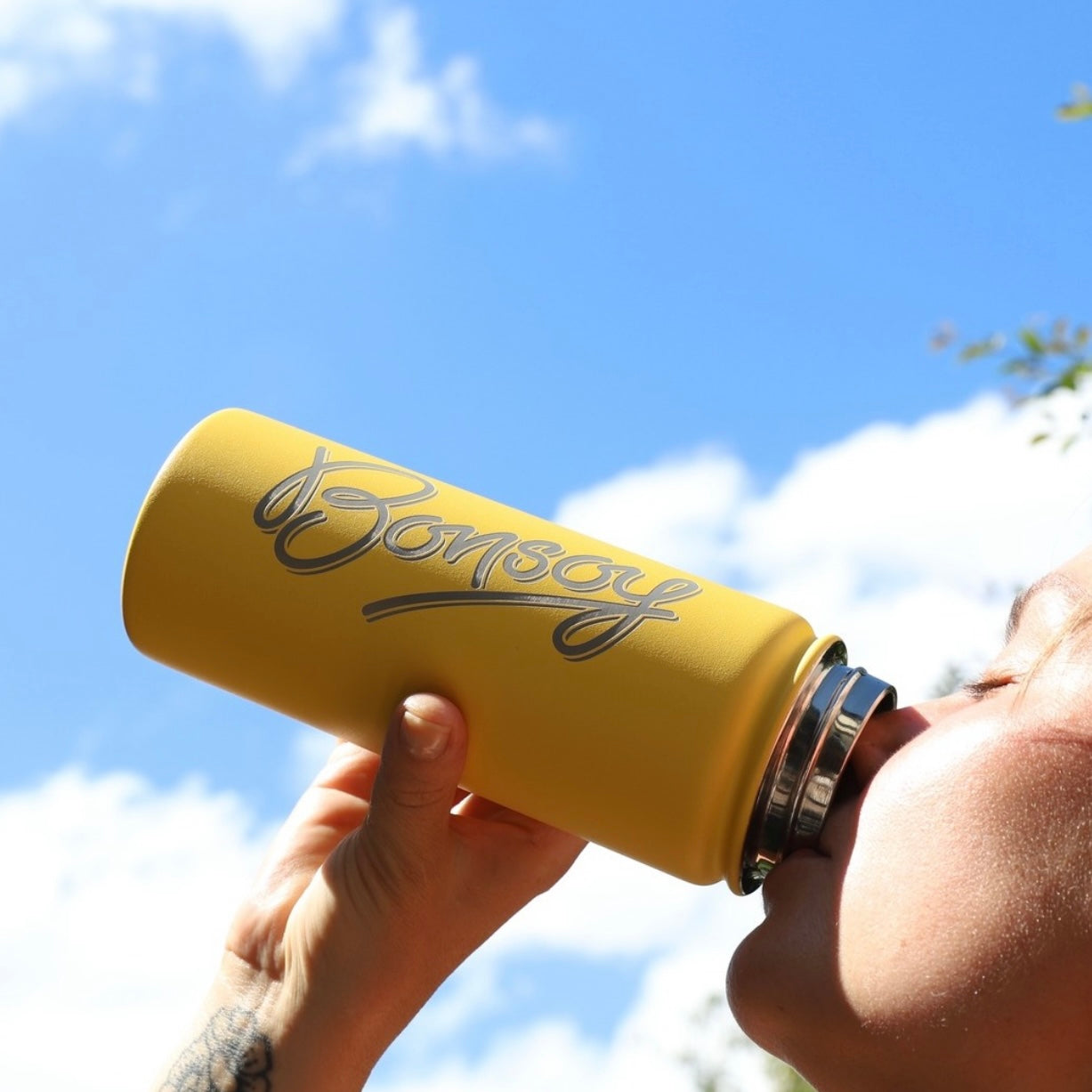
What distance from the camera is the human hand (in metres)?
Answer: 2.09

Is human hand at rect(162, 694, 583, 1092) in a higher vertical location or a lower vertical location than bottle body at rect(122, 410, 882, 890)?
lower

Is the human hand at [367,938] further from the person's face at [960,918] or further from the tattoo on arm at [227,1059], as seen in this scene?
the person's face at [960,918]

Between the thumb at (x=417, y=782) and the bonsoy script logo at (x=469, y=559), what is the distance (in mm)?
141

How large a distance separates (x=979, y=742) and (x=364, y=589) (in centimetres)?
80

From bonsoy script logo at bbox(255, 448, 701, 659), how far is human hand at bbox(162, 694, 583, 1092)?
32cm

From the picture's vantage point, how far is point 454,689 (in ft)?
5.89

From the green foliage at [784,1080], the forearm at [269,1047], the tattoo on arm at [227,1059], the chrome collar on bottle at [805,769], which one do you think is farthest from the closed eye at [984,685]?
the green foliage at [784,1080]

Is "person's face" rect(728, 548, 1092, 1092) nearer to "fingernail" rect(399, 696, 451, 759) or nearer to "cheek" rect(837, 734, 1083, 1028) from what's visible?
"cheek" rect(837, 734, 1083, 1028)

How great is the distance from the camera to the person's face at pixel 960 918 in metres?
1.53

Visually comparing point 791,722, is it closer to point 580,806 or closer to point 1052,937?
point 580,806

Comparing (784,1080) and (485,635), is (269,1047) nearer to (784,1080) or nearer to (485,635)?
(485,635)

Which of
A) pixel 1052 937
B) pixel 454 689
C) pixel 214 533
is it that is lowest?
pixel 1052 937

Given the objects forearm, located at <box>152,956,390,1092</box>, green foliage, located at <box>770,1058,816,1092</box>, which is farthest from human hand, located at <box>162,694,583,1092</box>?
green foliage, located at <box>770,1058,816,1092</box>

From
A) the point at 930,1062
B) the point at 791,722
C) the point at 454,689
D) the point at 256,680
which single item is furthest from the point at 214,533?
the point at 930,1062
